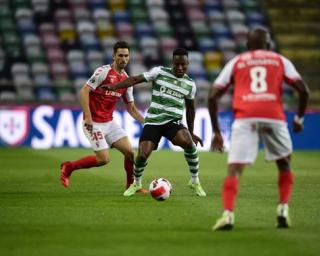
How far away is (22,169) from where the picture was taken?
17.3 m

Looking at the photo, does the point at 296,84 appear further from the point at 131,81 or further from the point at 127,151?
the point at 127,151

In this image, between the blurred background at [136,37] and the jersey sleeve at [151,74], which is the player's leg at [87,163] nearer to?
the jersey sleeve at [151,74]

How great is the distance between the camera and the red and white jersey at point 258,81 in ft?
29.0

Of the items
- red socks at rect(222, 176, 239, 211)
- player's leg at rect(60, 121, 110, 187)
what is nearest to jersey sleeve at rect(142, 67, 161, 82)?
player's leg at rect(60, 121, 110, 187)

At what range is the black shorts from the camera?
12.3 metres

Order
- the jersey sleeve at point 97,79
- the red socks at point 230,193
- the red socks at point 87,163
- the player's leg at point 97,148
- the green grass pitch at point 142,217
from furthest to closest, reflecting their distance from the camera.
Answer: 1. the red socks at point 87,163
2. the player's leg at point 97,148
3. the jersey sleeve at point 97,79
4. the red socks at point 230,193
5. the green grass pitch at point 142,217

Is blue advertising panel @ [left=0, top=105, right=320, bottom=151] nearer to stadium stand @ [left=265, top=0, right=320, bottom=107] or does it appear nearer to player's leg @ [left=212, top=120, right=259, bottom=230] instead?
stadium stand @ [left=265, top=0, right=320, bottom=107]

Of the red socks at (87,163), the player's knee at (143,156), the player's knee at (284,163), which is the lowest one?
the player's knee at (284,163)

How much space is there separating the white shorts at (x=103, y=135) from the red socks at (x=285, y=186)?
13.7ft

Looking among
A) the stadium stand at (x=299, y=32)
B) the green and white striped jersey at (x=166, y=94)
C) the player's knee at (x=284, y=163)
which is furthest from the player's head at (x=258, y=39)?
the stadium stand at (x=299, y=32)

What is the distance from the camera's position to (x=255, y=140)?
887cm

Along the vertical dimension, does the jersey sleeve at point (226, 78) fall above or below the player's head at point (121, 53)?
below

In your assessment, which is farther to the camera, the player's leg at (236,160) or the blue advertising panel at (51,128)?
the blue advertising panel at (51,128)

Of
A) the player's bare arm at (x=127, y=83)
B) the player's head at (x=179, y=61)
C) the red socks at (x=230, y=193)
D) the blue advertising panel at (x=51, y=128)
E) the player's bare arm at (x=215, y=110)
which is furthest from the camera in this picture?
the blue advertising panel at (x=51, y=128)
